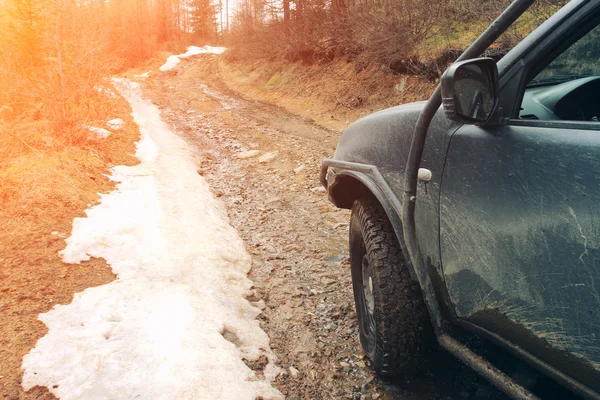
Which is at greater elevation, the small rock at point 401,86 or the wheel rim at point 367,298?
the small rock at point 401,86

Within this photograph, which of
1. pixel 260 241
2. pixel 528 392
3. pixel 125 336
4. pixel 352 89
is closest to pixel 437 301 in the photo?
pixel 528 392

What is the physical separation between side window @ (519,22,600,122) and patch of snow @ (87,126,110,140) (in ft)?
25.7

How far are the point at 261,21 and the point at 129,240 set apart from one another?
17.2m

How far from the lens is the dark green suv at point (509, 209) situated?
3.94 ft

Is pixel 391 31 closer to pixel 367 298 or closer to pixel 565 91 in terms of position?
pixel 367 298

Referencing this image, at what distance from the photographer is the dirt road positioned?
252 cm

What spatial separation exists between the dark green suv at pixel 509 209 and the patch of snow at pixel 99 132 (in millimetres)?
7282

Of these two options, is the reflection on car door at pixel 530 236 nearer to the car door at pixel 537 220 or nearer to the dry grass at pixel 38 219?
the car door at pixel 537 220

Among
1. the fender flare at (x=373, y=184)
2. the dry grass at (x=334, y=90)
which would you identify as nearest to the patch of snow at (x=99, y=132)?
the dry grass at (x=334, y=90)

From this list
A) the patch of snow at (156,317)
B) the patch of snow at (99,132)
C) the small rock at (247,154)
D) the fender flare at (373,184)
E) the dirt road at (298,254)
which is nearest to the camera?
the fender flare at (373,184)

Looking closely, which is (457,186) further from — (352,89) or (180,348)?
(352,89)

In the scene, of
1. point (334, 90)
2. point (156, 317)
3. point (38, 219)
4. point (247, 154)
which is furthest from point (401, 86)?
point (156, 317)

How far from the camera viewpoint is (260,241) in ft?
15.8

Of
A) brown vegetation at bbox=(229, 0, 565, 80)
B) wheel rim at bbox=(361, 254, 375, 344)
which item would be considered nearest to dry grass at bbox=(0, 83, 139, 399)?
wheel rim at bbox=(361, 254, 375, 344)
